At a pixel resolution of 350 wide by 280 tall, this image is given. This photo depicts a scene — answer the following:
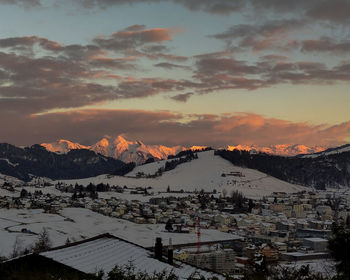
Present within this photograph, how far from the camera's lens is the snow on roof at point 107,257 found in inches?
1040

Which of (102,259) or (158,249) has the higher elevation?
(102,259)

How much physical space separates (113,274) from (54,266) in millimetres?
5701

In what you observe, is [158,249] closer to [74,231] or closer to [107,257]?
[107,257]

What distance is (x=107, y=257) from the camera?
1139 inches

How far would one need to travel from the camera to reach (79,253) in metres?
28.5

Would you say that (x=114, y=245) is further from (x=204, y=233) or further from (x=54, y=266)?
(x=204, y=233)

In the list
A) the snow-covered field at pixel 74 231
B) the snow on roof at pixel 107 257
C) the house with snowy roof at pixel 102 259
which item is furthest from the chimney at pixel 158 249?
the snow-covered field at pixel 74 231

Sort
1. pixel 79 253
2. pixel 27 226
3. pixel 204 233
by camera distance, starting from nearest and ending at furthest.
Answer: pixel 79 253, pixel 27 226, pixel 204 233

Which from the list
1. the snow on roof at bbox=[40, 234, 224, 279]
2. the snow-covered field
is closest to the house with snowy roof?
the snow on roof at bbox=[40, 234, 224, 279]

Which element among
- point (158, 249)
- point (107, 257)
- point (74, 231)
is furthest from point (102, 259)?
point (74, 231)

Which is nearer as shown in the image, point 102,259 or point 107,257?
point 102,259

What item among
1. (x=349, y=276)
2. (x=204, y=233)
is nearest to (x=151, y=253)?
(x=349, y=276)

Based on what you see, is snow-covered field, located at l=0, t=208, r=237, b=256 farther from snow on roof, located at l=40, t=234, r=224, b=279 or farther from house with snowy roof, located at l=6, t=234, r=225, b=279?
house with snowy roof, located at l=6, t=234, r=225, b=279

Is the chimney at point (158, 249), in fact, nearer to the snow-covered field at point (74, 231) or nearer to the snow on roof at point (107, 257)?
the snow on roof at point (107, 257)
